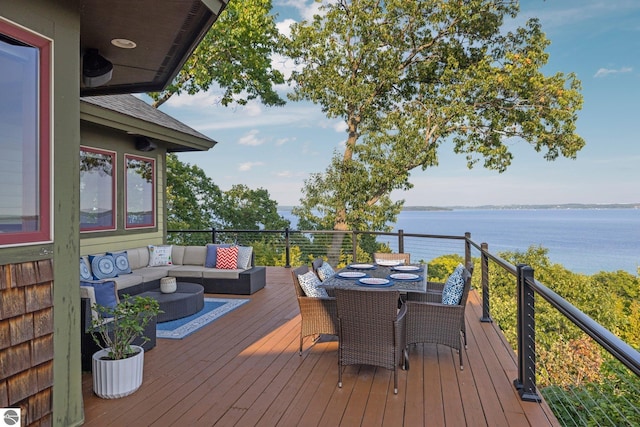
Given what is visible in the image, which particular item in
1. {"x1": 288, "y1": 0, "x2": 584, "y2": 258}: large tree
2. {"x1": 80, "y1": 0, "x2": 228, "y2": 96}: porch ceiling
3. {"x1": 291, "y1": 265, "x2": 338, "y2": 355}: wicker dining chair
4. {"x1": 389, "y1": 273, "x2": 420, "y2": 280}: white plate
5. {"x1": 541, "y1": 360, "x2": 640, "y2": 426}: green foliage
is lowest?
{"x1": 541, "y1": 360, "x2": 640, "y2": 426}: green foliage

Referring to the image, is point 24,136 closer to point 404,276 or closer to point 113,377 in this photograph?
point 113,377

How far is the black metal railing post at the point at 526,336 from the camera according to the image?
9.66ft

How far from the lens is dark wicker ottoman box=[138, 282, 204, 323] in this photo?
5.08 meters

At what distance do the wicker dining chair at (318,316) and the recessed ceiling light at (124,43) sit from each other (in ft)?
8.41

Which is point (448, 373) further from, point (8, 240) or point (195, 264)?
point (195, 264)

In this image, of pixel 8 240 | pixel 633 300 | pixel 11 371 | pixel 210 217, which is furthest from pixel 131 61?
pixel 633 300

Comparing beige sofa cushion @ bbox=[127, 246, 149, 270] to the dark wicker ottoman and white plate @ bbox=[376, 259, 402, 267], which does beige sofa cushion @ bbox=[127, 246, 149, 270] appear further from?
white plate @ bbox=[376, 259, 402, 267]

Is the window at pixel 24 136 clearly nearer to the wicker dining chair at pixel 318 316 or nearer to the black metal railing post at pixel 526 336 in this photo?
the wicker dining chair at pixel 318 316

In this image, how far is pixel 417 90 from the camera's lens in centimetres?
1343

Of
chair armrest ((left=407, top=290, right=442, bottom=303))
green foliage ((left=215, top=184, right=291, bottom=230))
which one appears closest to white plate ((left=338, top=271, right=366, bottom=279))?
chair armrest ((left=407, top=290, right=442, bottom=303))

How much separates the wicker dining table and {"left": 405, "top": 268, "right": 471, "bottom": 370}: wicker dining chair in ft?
0.69

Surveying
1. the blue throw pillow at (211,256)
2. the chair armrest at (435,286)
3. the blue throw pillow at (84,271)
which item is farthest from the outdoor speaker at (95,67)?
the chair armrest at (435,286)

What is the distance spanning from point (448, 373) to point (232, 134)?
28.5 metres

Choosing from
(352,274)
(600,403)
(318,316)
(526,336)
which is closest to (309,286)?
(318,316)
